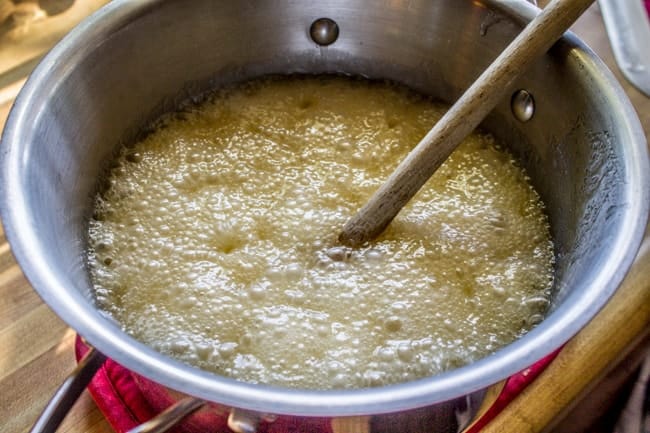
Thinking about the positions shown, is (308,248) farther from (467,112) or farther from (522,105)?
(522,105)

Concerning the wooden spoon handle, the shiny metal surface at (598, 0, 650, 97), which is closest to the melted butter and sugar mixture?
the wooden spoon handle

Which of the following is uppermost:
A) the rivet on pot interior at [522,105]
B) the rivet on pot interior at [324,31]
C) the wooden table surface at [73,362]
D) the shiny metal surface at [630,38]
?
the shiny metal surface at [630,38]

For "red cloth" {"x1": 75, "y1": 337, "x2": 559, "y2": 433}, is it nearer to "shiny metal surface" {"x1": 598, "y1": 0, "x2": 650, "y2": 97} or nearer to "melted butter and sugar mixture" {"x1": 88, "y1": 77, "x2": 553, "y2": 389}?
"melted butter and sugar mixture" {"x1": 88, "y1": 77, "x2": 553, "y2": 389}

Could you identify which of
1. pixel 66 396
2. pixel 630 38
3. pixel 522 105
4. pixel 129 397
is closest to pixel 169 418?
pixel 66 396

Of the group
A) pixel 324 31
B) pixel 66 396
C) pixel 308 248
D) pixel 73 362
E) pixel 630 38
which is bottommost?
pixel 73 362

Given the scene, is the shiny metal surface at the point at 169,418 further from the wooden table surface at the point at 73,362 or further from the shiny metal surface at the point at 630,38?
the shiny metal surface at the point at 630,38

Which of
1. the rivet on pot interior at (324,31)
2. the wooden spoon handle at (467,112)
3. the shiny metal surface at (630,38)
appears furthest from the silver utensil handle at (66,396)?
the shiny metal surface at (630,38)
